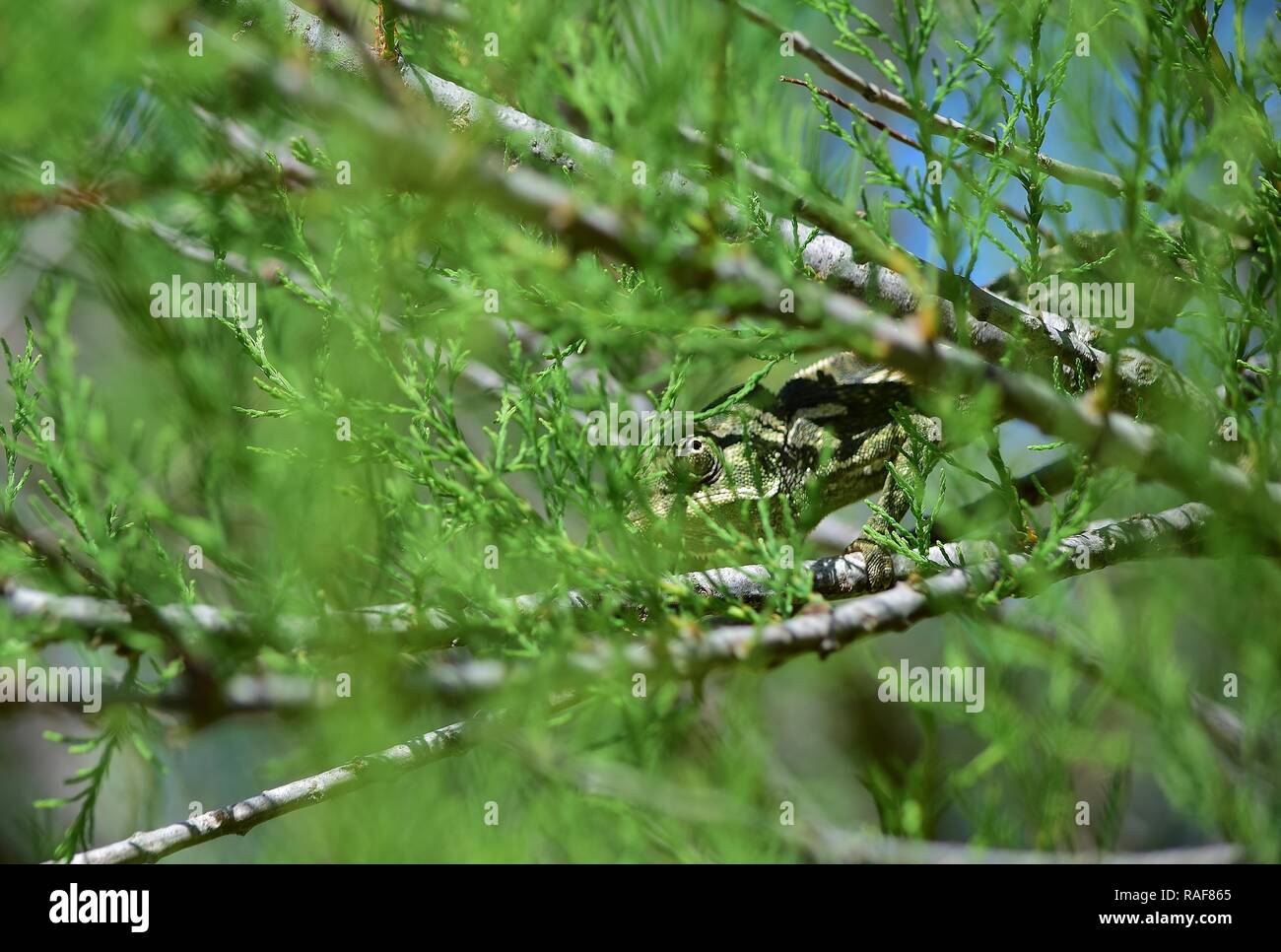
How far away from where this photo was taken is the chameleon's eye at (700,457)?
3.16 meters

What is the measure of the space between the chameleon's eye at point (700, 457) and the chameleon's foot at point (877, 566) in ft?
1.94

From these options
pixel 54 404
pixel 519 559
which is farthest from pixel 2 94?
pixel 54 404

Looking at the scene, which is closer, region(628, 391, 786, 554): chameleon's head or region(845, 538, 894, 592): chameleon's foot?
region(845, 538, 894, 592): chameleon's foot

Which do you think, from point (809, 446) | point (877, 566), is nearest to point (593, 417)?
point (877, 566)

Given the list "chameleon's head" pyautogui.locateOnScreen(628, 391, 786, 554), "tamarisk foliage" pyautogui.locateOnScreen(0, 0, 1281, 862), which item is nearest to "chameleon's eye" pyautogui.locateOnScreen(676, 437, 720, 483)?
"chameleon's head" pyautogui.locateOnScreen(628, 391, 786, 554)

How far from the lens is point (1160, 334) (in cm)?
244

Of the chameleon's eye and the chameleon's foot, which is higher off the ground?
the chameleon's eye

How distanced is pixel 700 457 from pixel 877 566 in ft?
2.65

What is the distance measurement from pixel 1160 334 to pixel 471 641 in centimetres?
188

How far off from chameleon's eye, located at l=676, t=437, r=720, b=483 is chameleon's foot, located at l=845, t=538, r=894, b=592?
1.94ft

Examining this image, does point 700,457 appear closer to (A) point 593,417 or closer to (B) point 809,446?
(B) point 809,446

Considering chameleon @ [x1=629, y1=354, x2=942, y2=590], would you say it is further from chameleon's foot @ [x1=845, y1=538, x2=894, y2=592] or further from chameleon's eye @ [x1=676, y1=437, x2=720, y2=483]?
chameleon's foot @ [x1=845, y1=538, x2=894, y2=592]

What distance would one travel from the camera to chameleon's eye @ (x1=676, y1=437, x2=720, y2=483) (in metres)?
3.16
